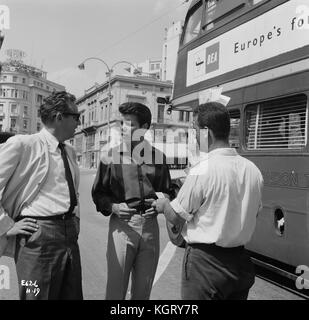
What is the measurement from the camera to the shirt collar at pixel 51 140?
9.48 feet

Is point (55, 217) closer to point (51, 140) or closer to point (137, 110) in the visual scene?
point (51, 140)

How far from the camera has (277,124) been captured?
571 centimetres

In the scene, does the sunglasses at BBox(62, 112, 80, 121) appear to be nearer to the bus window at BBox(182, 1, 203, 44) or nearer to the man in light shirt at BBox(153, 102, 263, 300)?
the man in light shirt at BBox(153, 102, 263, 300)

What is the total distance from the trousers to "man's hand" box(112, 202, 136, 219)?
0.15ft

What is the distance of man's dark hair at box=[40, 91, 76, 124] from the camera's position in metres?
2.91

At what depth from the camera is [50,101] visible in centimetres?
293

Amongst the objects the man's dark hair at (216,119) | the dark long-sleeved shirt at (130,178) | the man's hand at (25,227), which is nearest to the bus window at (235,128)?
the dark long-sleeved shirt at (130,178)

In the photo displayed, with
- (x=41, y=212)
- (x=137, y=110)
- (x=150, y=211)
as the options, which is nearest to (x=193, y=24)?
(x=137, y=110)

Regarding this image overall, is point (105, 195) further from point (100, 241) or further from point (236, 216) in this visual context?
point (100, 241)

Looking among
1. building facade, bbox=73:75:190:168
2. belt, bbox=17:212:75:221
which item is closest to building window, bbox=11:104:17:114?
building facade, bbox=73:75:190:168

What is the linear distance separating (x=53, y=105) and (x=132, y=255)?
134 centimetres

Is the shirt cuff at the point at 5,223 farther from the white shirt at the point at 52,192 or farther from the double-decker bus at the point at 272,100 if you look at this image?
the double-decker bus at the point at 272,100
